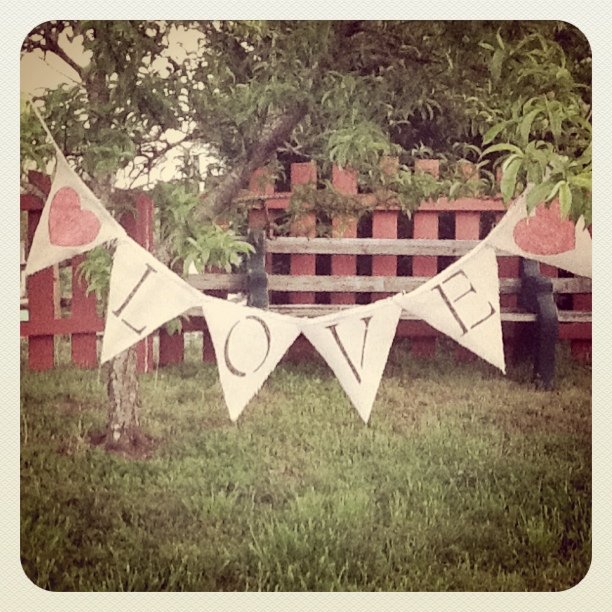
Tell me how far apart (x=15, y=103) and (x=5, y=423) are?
636 mm

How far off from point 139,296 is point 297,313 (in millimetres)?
310

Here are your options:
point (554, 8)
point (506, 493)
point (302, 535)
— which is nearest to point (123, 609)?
point (302, 535)

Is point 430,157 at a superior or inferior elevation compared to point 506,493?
superior

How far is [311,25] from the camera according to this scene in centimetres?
163

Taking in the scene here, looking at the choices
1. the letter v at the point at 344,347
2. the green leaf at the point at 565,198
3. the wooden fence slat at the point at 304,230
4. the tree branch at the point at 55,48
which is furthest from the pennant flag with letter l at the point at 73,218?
the green leaf at the point at 565,198

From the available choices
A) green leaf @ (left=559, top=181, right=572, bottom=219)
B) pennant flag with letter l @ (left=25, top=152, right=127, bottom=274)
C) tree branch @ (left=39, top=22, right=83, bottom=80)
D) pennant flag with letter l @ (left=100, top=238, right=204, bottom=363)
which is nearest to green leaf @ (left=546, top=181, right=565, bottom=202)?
green leaf @ (left=559, top=181, right=572, bottom=219)

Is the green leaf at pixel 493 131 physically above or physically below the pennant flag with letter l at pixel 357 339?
above

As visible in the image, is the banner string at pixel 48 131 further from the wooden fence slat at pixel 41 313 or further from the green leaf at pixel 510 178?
the green leaf at pixel 510 178

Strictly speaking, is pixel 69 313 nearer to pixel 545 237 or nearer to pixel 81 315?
pixel 81 315

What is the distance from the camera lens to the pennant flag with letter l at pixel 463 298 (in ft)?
5.27

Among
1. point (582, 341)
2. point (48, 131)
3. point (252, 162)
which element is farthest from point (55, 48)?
point (582, 341)

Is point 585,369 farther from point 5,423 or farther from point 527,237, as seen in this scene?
point 5,423

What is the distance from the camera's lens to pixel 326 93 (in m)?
1.64

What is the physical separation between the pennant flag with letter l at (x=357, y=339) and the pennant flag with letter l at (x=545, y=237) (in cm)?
26
